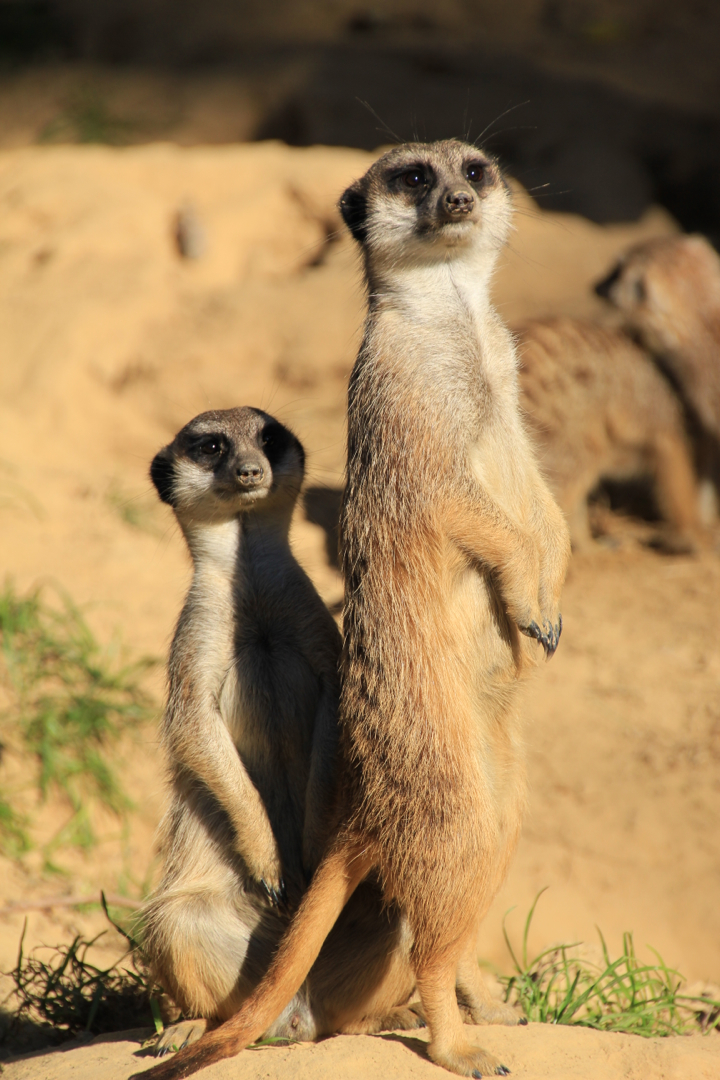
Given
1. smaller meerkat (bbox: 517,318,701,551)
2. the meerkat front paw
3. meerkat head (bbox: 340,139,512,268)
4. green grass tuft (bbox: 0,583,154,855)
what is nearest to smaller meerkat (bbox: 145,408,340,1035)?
the meerkat front paw

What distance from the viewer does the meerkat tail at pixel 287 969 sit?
1972 mm

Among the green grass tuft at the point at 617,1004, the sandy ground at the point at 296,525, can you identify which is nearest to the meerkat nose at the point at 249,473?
the sandy ground at the point at 296,525

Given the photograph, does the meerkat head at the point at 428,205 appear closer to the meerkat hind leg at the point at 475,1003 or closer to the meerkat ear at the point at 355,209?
the meerkat ear at the point at 355,209

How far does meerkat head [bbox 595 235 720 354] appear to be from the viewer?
19.2 feet

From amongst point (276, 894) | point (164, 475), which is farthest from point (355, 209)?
point (276, 894)

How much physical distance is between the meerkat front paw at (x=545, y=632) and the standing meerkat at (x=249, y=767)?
0.52 meters

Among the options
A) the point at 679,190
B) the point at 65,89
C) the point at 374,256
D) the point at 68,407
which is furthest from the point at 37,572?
the point at 679,190

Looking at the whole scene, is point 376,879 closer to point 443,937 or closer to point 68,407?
A: point 443,937

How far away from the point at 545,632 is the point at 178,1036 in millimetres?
1226

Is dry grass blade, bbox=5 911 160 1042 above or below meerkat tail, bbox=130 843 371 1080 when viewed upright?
below

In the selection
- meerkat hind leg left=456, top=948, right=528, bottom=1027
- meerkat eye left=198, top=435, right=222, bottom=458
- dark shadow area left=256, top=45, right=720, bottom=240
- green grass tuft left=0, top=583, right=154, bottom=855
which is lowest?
meerkat hind leg left=456, top=948, right=528, bottom=1027

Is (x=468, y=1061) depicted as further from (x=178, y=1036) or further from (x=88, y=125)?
(x=88, y=125)

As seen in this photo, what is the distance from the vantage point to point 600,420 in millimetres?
5633

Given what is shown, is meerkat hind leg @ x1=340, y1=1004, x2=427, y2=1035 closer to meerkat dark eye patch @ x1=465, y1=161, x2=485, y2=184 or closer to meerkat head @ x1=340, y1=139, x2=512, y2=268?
meerkat head @ x1=340, y1=139, x2=512, y2=268
